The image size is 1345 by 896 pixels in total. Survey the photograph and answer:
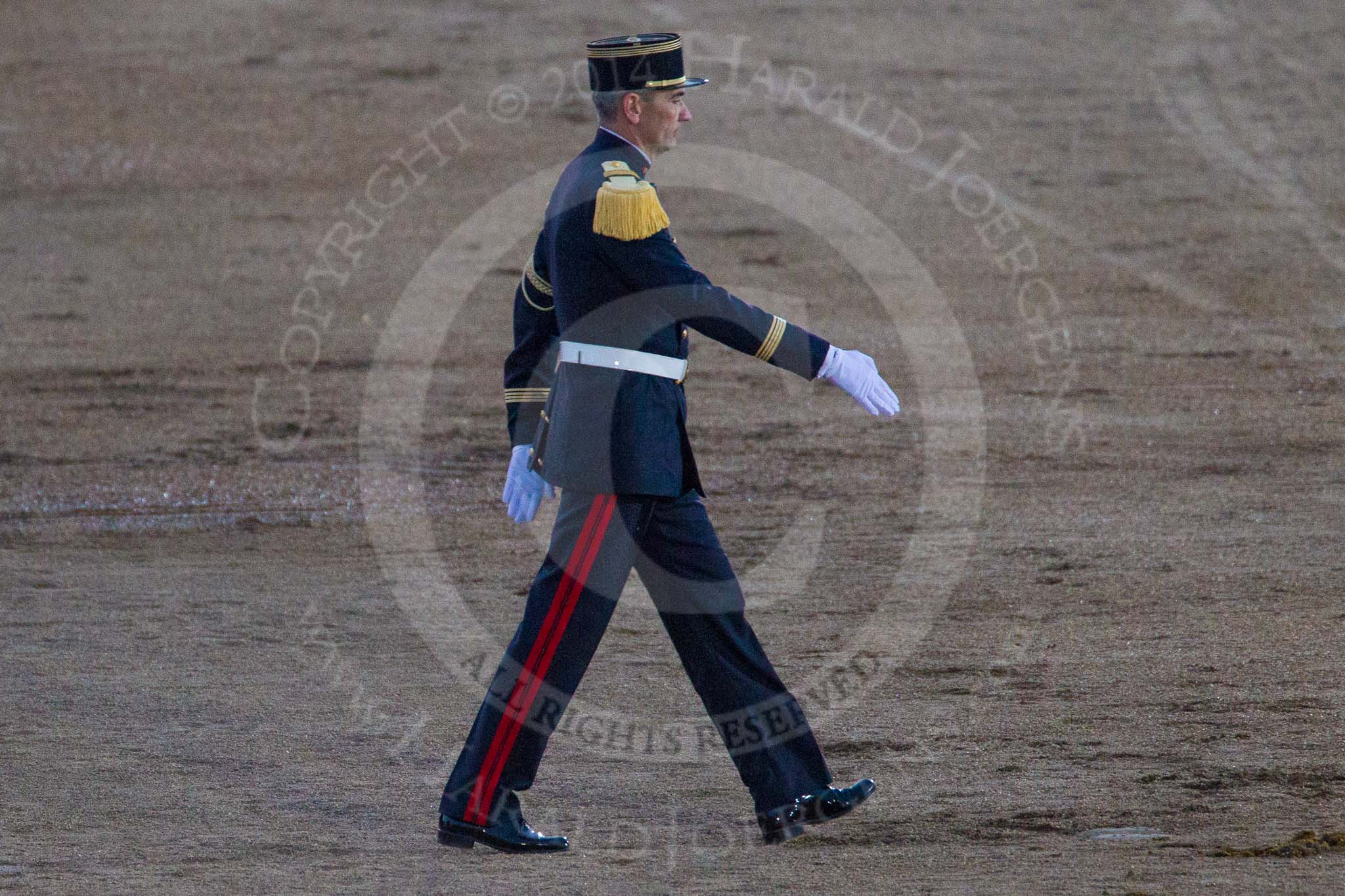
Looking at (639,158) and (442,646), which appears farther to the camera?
(442,646)

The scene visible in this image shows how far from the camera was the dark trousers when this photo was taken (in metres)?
3.33

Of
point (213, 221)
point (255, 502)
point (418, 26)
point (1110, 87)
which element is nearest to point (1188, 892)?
point (255, 502)

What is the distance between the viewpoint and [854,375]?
10.7 ft

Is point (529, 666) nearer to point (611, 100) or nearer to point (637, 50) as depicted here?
point (611, 100)

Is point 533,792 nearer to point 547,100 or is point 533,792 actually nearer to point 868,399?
point 868,399

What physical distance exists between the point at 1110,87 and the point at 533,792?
810cm

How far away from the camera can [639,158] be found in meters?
3.34

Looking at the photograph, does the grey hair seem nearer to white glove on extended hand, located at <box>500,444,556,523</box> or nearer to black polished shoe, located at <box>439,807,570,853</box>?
white glove on extended hand, located at <box>500,444,556,523</box>

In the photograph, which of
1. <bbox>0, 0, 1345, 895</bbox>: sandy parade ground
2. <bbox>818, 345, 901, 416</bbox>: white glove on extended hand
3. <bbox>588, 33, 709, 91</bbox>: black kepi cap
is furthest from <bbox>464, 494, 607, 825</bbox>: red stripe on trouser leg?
<bbox>588, 33, 709, 91</bbox>: black kepi cap

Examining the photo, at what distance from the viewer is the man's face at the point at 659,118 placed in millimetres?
3344

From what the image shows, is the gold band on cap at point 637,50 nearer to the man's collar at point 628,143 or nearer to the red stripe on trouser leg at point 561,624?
the man's collar at point 628,143

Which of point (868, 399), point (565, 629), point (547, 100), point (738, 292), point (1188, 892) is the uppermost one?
point (547, 100)

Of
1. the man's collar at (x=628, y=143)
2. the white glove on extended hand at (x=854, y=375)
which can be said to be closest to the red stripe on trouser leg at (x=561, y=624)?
the white glove on extended hand at (x=854, y=375)

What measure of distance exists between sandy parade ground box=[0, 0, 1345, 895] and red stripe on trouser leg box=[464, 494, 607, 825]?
0.80 feet
